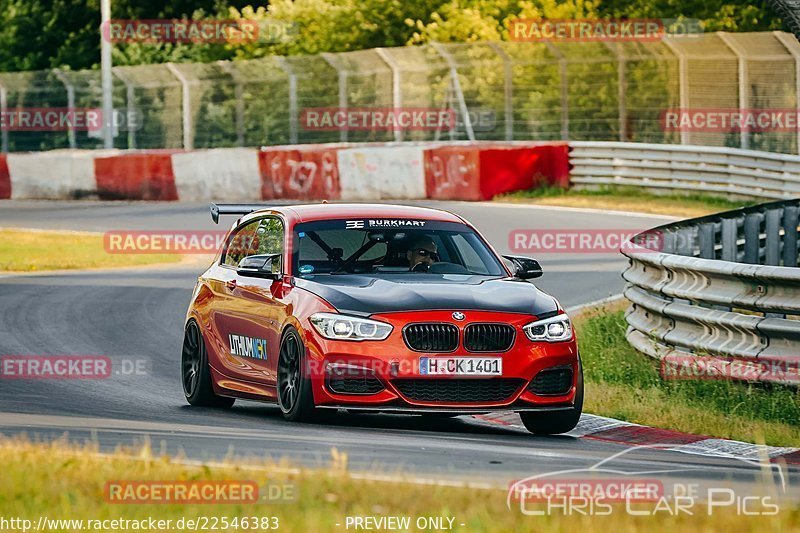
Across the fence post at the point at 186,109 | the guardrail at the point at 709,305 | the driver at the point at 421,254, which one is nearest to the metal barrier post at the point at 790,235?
the guardrail at the point at 709,305

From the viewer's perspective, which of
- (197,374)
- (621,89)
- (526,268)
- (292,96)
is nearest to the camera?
(526,268)

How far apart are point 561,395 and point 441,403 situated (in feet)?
2.74

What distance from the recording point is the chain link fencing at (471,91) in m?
30.4

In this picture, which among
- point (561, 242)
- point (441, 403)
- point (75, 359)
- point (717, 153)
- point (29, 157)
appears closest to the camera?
point (441, 403)

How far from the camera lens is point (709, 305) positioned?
13.4 meters

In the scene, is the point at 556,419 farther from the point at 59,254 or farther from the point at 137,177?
the point at 137,177

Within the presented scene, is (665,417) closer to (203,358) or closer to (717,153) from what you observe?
(203,358)

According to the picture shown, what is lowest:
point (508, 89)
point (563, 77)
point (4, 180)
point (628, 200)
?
point (4, 180)

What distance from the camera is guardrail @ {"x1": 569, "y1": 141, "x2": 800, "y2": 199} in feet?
93.9

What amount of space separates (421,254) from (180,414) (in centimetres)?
196

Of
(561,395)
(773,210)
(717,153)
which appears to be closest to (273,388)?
(561,395)

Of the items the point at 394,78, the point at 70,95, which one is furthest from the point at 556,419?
the point at 70,95

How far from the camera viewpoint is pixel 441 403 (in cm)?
1070

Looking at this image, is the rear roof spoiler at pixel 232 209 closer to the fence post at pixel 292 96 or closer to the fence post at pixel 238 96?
the fence post at pixel 292 96
